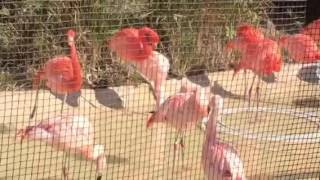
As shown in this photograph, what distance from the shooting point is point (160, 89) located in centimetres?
381

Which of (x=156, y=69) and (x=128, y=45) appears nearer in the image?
(x=128, y=45)

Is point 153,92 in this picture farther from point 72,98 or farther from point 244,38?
point 244,38

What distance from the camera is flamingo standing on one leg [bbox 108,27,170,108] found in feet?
11.5

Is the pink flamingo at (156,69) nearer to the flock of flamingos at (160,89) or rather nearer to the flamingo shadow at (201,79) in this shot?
the flock of flamingos at (160,89)

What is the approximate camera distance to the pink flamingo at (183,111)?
3133mm

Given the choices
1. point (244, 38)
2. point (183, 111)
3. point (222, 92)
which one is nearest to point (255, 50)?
point (244, 38)

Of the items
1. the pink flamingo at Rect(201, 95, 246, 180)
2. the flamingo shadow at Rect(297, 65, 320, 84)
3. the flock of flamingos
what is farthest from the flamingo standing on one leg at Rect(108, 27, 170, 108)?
the flamingo shadow at Rect(297, 65, 320, 84)

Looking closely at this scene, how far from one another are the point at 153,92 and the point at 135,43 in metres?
0.60

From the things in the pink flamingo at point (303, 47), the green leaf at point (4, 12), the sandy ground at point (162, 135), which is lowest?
the sandy ground at point (162, 135)

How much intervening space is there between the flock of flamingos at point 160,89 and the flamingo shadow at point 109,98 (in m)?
0.26

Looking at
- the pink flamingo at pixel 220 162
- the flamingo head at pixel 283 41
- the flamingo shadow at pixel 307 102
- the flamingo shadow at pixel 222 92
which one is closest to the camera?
the pink flamingo at pixel 220 162

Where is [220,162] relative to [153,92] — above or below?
above

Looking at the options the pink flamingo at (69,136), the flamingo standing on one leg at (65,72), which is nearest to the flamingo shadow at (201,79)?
the flamingo standing on one leg at (65,72)

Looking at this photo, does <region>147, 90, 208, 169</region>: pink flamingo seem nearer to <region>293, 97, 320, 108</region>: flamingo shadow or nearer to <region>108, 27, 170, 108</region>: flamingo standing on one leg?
<region>108, 27, 170, 108</region>: flamingo standing on one leg
